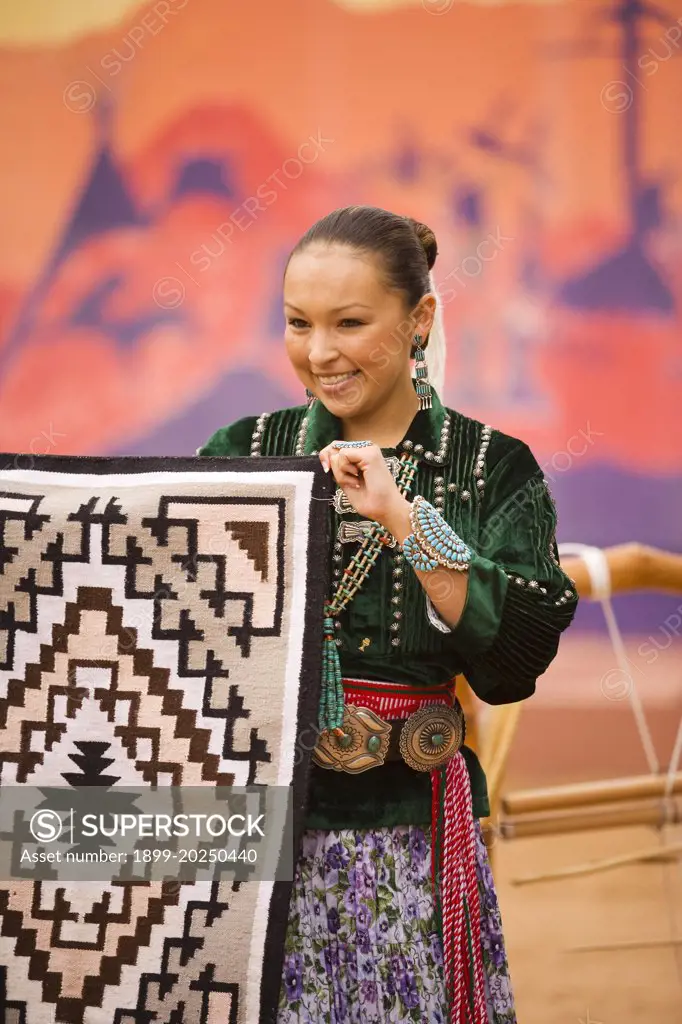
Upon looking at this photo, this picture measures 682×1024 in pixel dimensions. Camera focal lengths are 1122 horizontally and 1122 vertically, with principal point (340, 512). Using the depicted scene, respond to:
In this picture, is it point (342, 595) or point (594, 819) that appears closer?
point (342, 595)

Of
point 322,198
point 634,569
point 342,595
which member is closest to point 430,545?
point 342,595

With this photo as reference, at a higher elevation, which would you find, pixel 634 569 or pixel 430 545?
pixel 634 569

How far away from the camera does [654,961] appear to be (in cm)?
312

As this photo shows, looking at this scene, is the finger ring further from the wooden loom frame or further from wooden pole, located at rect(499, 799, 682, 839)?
wooden pole, located at rect(499, 799, 682, 839)

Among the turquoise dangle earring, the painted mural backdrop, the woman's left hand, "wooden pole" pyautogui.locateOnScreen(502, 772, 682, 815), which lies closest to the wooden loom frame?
"wooden pole" pyautogui.locateOnScreen(502, 772, 682, 815)

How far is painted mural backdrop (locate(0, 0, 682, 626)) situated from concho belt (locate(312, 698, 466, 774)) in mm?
2390

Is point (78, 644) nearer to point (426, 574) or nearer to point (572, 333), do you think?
point (426, 574)

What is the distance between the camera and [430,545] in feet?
4.57

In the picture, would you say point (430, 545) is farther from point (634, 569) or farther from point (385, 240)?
point (634, 569)

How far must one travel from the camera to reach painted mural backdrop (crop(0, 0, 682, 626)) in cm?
358

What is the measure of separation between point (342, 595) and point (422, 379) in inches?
13.6

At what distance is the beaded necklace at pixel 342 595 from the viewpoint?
1.47m

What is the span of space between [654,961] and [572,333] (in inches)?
77.4

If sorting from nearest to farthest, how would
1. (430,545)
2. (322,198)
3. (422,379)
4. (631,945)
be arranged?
(430,545) < (422,379) < (631,945) < (322,198)
